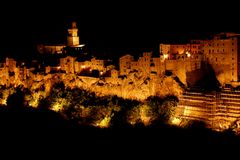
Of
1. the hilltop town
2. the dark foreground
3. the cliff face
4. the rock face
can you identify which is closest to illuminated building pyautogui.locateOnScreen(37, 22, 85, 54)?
the hilltop town

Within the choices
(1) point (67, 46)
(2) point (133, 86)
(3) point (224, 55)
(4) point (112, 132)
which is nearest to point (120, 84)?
(2) point (133, 86)

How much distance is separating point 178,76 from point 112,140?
6.46 meters

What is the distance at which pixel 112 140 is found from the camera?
29.0 meters

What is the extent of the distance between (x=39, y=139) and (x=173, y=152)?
357 inches

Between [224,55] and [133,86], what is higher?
[224,55]

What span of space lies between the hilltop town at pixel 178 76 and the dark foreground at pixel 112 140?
1566mm

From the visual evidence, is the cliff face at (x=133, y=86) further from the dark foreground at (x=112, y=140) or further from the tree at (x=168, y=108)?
the dark foreground at (x=112, y=140)

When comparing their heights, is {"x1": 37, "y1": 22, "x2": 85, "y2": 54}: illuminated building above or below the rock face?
above

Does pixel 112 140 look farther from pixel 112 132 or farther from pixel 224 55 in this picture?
pixel 224 55

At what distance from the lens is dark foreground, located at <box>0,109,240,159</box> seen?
26703 mm

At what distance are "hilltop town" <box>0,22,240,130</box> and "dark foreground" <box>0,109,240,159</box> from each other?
5.14 feet

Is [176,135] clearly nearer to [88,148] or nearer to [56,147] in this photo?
[88,148]

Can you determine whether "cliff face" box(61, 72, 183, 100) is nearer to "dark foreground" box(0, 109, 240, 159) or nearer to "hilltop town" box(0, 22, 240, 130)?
"hilltop town" box(0, 22, 240, 130)

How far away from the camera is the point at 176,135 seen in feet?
92.1
